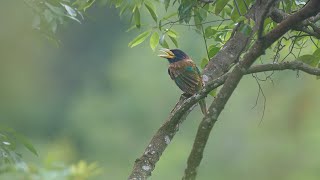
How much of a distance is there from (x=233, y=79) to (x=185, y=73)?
5.48 feet

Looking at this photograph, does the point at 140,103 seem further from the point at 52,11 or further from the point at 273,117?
the point at 52,11

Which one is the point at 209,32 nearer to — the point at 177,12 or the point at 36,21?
the point at 177,12

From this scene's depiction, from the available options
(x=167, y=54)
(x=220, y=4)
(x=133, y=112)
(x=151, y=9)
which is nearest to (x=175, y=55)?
(x=167, y=54)

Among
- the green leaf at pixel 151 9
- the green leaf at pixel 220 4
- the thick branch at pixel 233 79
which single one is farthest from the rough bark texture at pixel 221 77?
the green leaf at pixel 151 9

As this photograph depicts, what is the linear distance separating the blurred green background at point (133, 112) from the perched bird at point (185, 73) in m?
Result: 7.04

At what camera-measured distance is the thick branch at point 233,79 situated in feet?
8.25

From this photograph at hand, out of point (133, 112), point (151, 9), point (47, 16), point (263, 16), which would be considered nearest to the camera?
point (263, 16)

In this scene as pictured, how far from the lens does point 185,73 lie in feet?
13.9

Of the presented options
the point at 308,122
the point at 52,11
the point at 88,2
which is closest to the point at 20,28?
the point at 88,2

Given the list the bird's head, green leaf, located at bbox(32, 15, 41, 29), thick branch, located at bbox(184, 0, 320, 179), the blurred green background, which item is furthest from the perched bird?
→ the blurred green background

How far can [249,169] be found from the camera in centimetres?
1548

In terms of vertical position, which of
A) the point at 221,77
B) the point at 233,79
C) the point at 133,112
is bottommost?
the point at 233,79

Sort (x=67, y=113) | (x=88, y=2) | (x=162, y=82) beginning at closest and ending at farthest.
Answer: (x=88, y=2) < (x=162, y=82) < (x=67, y=113)

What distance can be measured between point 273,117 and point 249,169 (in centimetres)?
93
